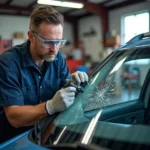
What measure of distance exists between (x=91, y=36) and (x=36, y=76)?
933cm

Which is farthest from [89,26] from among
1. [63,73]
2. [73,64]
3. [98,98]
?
[98,98]

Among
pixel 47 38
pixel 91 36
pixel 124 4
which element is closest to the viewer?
pixel 47 38

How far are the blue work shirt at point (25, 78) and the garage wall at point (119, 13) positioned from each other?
6971 millimetres

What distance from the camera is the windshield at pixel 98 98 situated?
998mm

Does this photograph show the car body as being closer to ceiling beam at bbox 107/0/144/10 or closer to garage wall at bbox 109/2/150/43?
garage wall at bbox 109/2/150/43

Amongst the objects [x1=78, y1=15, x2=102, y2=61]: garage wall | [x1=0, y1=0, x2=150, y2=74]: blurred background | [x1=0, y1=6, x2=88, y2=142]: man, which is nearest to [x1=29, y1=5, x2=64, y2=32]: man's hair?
[x1=0, y1=6, x2=88, y2=142]: man

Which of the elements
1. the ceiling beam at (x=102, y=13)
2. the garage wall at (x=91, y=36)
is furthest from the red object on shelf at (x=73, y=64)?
the ceiling beam at (x=102, y=13)

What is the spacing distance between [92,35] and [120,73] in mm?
9405

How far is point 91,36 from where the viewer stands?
10656mm

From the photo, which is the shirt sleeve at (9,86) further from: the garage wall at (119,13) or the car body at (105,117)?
the garage wall at (119,13)

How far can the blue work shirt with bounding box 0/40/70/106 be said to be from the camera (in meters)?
1.35

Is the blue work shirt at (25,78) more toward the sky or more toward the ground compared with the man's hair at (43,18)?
more toward the ground

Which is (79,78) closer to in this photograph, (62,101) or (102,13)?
(62,101)

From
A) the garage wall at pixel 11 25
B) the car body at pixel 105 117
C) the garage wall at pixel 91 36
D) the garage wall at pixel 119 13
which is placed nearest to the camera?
the car body at pixel 105 117
